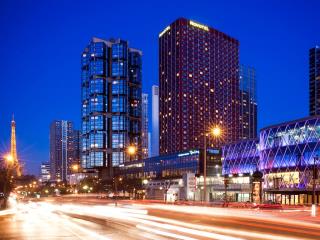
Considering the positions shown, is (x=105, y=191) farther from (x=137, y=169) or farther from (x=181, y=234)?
(x=181, y=234)

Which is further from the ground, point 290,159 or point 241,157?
point 290,159

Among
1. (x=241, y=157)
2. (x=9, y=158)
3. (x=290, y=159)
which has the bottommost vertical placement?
(x=241, y=157)

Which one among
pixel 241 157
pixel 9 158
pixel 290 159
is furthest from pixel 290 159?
pixel 9 158

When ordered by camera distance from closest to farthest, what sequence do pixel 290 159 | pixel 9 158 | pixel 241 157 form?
pixel 9 158 < pixel 290 159 < pixel 241 157

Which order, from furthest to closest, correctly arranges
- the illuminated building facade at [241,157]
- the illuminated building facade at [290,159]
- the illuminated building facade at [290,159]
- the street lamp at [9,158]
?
the illuminated building facade at [241,157] < the street lamp at [9,158] < the illuminated building facade at [290,159] < the illuminated building facade at [290,159]

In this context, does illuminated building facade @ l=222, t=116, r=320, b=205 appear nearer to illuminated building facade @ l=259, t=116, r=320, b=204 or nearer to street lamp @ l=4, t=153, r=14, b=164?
illuminated building facade @ l=259, t=116, r=320, b=204

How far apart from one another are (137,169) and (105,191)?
2455 centimetres

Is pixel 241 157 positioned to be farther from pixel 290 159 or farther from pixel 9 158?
pixel 9 158

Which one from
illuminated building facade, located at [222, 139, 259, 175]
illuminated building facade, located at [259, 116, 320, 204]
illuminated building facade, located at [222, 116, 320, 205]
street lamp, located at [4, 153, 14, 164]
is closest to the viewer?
illuminated building facade, located at [222, 116, 320, 205]

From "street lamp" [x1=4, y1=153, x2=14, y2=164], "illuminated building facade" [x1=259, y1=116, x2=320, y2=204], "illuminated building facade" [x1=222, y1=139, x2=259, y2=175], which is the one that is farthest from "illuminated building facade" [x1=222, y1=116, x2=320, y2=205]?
"street lamp" [x1=4, y1=153, x2=14, y2=164]

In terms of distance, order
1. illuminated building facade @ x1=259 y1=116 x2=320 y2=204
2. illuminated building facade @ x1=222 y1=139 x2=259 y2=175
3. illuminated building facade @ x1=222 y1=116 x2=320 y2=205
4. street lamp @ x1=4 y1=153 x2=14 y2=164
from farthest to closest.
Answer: illuminated building facade @ x1=222 y1=139 x2=259 y2=175
street lamp @ x1=4 y1=153 x2=14 y2=164
illuminated building facade @ x1=259 y1=116 x2=320 y2=204
illuminated building facade @ x1=222 y1=116 x2=320 y2=205

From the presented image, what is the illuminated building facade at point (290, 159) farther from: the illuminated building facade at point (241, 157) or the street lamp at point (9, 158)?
the street lamp at point (9, 158)

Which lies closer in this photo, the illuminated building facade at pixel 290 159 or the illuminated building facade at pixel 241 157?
Answer: the illuminated building facade at pixel 290 159

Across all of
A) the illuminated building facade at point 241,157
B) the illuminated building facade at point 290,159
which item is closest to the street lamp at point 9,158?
the illuminated building facade at point 290,159
